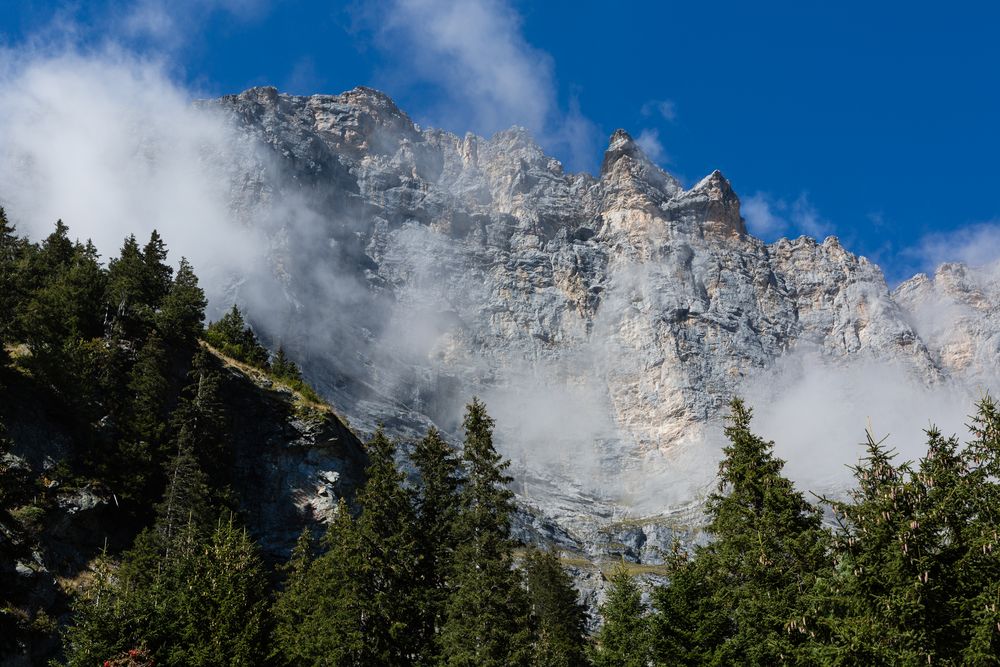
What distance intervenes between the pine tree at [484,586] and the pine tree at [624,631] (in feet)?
12.2

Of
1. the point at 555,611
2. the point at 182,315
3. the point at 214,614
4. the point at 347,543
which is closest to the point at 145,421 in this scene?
the point at 182,315

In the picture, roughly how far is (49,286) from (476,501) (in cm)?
4138

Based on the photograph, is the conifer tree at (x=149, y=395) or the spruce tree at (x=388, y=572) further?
the conifer tree at (x=149, y=395)

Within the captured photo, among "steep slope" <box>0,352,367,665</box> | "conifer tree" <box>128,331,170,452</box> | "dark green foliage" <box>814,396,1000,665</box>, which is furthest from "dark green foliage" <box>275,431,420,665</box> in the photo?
"conifer tree" <box>128,331,170,452</box>

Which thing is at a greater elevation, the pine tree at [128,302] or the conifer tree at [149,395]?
the pine tree at [128,302]

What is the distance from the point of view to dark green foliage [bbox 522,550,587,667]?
4828 cm

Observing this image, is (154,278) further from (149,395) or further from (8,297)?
(149,395)

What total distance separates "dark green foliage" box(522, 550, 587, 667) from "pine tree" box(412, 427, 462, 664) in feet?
37.1

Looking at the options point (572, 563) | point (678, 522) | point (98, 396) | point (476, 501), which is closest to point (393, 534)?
point (476, 501)

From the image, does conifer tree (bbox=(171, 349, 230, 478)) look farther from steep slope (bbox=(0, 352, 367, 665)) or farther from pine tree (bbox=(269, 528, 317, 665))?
pine tree (bbox=(269, 528, 317, 665))

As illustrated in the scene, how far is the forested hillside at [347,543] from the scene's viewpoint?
22.6 meters

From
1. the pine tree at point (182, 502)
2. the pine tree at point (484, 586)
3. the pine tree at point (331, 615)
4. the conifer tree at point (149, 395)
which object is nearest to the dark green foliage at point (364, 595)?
the pine tree at point (331, 615)

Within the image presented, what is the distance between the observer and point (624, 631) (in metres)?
35.5

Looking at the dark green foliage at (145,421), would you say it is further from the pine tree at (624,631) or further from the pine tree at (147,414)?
the pine tree at (624,631)
